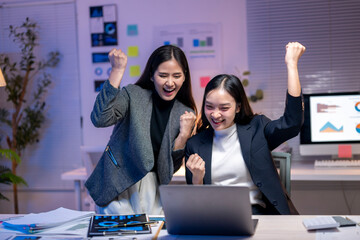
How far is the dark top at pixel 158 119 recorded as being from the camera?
213 cm

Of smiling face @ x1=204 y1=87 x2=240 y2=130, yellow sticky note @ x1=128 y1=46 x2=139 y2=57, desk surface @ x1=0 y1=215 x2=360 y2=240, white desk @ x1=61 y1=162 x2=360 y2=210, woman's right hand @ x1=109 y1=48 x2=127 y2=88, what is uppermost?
yellow sticky note @ x1=128 y1=46 x2=139 y2=57

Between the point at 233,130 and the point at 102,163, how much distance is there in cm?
65

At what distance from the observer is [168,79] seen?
208 cm

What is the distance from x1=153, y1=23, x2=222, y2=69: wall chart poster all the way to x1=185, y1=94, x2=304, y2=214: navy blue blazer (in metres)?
1.88

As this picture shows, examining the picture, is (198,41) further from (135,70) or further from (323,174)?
(323,174)

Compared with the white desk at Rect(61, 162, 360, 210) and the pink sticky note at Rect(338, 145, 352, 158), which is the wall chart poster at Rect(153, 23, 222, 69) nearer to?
the white desk at Rect(61, 162, 360, 210)

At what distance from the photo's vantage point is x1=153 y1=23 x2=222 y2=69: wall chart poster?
3.90 meters

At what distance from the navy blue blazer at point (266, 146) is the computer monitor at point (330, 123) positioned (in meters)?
1.46

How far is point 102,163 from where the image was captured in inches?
83.0

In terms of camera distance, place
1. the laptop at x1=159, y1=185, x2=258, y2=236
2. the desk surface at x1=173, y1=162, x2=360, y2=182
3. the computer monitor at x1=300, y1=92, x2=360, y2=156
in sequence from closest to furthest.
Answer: the laptop at x1=159, y1=185, x2=258, y2=236
the desk surface at x1=173, y1=162, x2=360, y2=182
the computer monitor at x1=300, y1=92, x2=360, y2=156

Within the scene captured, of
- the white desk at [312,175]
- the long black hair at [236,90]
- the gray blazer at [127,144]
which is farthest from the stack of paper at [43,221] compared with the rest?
the white desk at [312,175]

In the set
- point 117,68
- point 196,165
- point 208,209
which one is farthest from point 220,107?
point 208,209

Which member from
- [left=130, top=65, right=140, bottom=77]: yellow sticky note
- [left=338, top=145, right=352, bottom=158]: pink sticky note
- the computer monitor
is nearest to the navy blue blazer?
the computer monitor

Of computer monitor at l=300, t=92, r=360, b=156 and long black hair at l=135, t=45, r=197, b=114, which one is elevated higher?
long black hair at l=135, t=45, r=197, b=114
